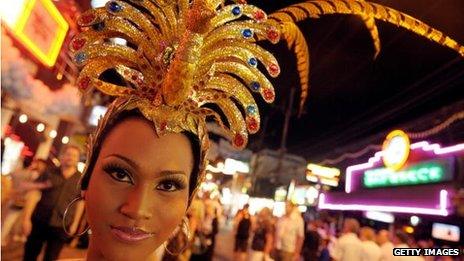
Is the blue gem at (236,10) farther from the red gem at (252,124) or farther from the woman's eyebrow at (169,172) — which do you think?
the woman's eyebrow at (169,172)

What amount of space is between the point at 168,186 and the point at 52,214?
398 centimetres

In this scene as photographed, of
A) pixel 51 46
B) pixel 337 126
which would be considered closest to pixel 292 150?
pixel 337 126

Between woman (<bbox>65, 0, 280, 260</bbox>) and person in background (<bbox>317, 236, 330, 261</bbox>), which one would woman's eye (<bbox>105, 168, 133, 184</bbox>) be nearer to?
woman (<bbox>65, 0, 280, 260</bbox>)

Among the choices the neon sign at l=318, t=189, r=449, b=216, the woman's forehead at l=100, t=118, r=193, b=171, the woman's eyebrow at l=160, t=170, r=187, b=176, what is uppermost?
the neon sign at l=318, t=189, r=449, b=216

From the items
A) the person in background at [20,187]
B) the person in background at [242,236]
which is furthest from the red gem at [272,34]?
the person in background at [242,236]

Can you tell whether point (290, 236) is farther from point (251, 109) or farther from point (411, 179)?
point (251, 109)

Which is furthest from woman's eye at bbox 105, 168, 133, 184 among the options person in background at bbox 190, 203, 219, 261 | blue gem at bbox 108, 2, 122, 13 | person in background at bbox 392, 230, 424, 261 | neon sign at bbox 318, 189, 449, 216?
neon sign at bbox 318, 189, 449, 216

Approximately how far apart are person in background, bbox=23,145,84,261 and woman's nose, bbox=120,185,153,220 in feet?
11.7

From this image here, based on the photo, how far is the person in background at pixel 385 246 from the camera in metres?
6.59

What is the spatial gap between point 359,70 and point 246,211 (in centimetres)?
587

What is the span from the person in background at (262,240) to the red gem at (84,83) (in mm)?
8242

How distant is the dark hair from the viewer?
1502mm

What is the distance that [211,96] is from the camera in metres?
1.65

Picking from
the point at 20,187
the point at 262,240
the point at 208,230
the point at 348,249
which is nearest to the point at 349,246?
the point at 348,249
